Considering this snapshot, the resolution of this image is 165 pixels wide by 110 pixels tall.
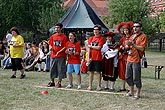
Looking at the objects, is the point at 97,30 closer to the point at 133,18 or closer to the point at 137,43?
the point at 137,43

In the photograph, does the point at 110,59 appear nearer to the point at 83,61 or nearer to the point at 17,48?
the point at 17,48

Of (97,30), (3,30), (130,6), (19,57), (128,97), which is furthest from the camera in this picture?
(3,30)

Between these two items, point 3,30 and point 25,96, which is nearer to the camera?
point 25,96

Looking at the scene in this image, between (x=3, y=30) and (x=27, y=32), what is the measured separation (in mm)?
3334

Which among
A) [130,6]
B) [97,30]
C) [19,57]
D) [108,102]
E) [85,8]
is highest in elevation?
[130,6]

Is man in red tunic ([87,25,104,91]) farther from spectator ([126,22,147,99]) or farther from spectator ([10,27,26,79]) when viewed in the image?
spectator ([10,27,26,79])

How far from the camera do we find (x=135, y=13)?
136 ft

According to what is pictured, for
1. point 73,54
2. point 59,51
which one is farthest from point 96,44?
point 59,51

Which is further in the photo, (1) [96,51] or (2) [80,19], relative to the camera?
(2) [80,19]

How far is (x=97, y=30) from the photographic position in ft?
31.3

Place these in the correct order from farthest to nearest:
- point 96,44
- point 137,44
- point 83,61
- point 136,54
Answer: point 83,61 < point 96,44 < point 136,54 < point 137,44

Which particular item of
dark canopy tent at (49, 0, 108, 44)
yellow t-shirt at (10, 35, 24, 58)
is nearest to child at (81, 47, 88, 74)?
yellow t-shirt at (10, 35, 24, 58)

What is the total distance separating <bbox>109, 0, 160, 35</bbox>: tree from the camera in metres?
41.0

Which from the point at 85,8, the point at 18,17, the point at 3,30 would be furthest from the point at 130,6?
the point at 85,8
